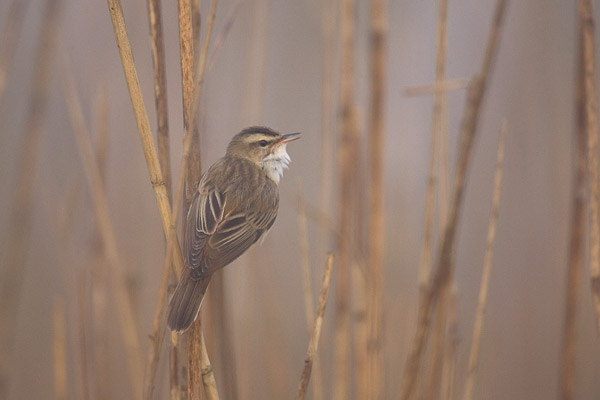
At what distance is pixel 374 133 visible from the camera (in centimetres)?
202

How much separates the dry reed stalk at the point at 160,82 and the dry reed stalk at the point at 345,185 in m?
0.69

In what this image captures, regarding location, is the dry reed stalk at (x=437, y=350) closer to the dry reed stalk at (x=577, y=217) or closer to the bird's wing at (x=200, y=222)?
the dry reed stalk at (x=577, y=217)

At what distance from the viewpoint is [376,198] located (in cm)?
205

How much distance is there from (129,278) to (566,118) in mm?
2299

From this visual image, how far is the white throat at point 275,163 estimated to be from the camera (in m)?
2.43

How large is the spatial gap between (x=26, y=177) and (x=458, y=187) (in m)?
1.50

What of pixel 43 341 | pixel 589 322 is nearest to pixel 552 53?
pixel 589 322

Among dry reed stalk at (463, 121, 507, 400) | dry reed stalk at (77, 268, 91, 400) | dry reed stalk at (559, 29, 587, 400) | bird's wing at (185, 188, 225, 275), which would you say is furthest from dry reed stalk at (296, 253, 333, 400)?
dry reed stalk at (77, 268, 91, 400)

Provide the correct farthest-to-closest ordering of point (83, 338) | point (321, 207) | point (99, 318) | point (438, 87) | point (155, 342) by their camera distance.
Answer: point (99, 318)
point (321, 207)
point (83, 338)
point (438, 87)
point (155, 342)

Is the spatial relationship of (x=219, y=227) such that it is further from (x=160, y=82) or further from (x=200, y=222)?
(x=160, y=82)

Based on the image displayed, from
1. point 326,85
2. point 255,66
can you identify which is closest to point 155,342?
point 326,85

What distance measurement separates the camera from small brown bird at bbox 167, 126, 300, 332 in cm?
175

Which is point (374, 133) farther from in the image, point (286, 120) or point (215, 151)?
point (286, 120)

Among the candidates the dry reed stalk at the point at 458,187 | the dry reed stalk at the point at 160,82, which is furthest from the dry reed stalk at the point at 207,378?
the dry reed stalk at the point at 458,187
